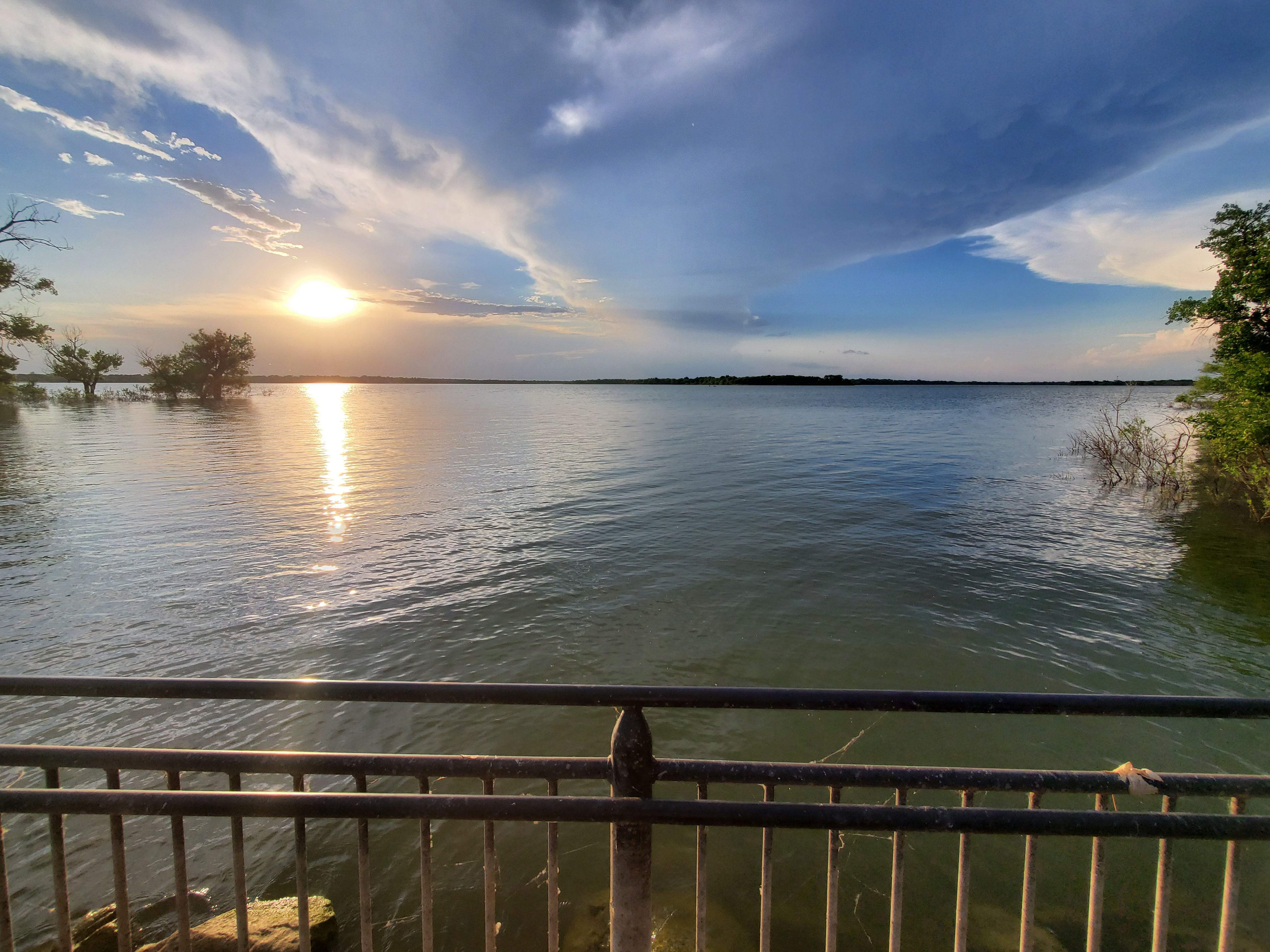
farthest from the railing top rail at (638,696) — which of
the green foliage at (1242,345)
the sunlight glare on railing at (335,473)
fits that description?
the green foliage at (1242,345)

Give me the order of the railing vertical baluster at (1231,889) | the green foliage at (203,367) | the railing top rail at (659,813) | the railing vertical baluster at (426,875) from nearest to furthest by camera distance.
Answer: the railing top rail at (659,813) → the railing vertical baluster at (1231,889) → the railing vertical baluster at (426,875) → the green foliage at (203,367)

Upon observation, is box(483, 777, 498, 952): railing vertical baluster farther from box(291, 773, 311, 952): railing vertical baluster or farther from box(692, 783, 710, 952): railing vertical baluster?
box(692, 783, 710, 952): railing vertical baluster

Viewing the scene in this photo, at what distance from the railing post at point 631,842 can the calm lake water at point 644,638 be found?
370cm

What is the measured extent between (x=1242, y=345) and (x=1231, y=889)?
2630 centimetres

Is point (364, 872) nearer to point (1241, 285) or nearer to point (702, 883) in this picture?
point (702, 883)

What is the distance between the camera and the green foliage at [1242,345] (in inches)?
725

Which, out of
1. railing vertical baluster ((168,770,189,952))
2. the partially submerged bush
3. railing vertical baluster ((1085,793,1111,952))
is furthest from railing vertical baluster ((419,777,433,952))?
the partially submerged bush

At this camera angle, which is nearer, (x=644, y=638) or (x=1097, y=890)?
(x=1097, y=890)

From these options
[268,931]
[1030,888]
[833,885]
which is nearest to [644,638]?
[268,931]

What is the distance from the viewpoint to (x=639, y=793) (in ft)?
7.19

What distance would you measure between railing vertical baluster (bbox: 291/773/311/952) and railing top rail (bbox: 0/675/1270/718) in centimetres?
43

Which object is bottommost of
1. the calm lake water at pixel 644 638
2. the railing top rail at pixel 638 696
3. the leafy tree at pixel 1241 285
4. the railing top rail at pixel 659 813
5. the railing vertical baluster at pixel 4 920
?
the calm lake water at pixel 644 638

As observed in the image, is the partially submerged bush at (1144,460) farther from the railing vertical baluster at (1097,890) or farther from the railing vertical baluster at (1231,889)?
the railing vertical baluster at (1097,890)

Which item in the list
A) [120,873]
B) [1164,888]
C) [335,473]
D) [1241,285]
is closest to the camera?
[1164,888]
